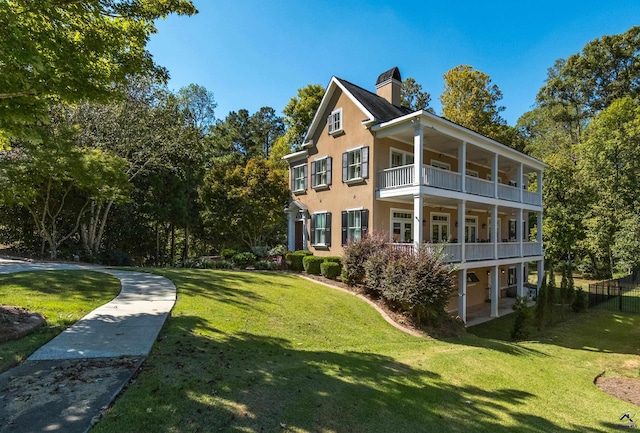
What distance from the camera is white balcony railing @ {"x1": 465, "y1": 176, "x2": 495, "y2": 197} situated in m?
16.0

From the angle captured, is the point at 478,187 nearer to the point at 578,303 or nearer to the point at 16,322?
the point at 578,303

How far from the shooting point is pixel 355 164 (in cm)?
1678

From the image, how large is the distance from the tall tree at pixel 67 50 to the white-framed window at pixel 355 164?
10.3 metres

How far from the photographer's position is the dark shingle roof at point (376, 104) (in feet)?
53.6

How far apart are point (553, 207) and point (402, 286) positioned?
23.0m

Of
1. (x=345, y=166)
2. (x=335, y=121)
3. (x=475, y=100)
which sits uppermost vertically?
(x=475, y=100)

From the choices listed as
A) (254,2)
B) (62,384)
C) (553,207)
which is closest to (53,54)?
(62,384)

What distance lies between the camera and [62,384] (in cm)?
406

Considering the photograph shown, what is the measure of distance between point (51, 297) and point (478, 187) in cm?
1716

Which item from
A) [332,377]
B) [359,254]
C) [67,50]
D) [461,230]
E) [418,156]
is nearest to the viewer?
[332,377]

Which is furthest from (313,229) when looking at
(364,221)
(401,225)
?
(401,225)

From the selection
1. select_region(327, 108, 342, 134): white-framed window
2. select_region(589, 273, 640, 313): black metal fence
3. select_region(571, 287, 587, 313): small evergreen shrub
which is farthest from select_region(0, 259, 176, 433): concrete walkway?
select_region(589, 273, 640, 313): black metal fence

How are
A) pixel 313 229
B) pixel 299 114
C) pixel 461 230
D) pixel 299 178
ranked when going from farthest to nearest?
1. pixel 299 114
2. pixel 299 178
3. pixel 313 229
4. pixel 461 230

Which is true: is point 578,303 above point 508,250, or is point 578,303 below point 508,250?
below
